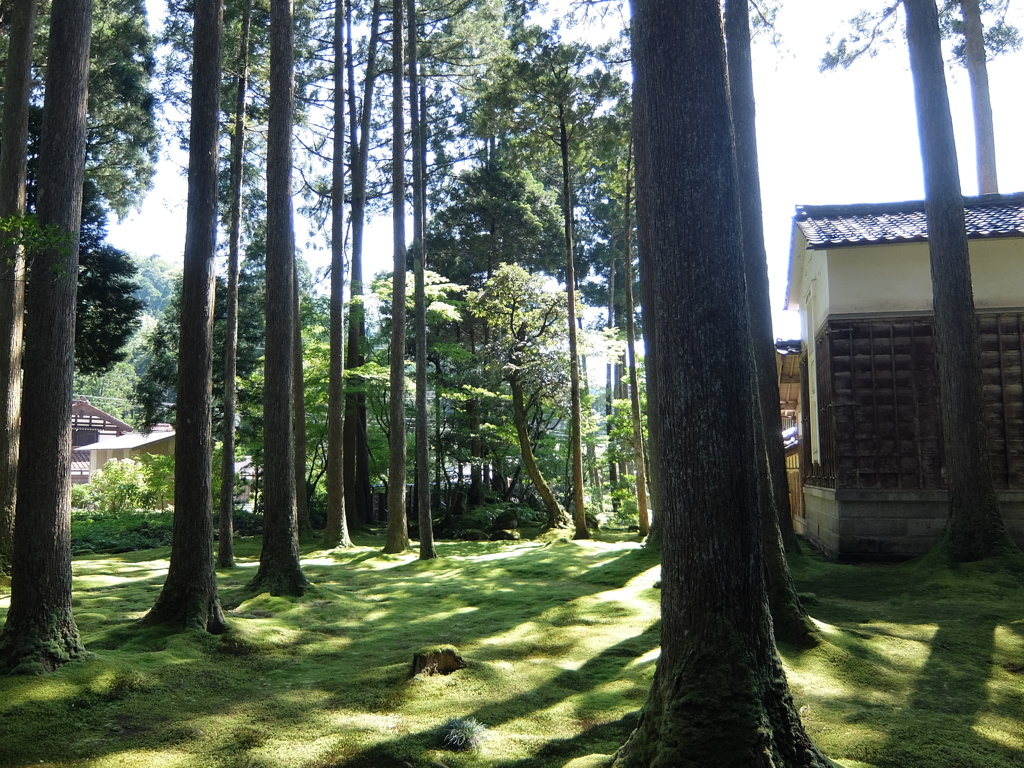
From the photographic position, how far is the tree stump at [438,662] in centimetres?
565

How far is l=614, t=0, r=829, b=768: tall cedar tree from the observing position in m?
3.41

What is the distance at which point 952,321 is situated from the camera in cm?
892

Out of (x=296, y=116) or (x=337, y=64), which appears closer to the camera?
(x=337, y=64)

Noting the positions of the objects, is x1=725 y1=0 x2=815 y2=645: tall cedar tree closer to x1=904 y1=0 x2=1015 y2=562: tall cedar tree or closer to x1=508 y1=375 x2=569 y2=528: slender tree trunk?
x1=904 y1=0 x2=1015 y2=562: tall cedar tree

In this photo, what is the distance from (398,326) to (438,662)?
29.8 feet

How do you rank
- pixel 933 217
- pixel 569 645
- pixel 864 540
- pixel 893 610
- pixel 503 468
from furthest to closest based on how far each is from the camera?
pixel 503 468
pixel 864 540
pixel 933 217
pixel 893 610
pixel 569 645

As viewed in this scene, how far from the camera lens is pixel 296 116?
1797 cm

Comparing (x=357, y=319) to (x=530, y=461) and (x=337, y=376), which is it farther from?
(x=530, y=461)

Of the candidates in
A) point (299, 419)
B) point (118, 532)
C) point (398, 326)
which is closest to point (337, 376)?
point (299, 419)

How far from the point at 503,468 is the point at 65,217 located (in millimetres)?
17699

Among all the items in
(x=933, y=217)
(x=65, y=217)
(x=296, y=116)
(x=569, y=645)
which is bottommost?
(x=569, y=645)

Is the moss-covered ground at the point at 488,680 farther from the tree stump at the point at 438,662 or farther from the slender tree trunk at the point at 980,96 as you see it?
the slender tree trunk at the point at 980,96

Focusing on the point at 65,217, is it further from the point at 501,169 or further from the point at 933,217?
the point at 501,169

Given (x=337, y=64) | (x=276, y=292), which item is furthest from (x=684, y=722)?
(x=337, y=64)
